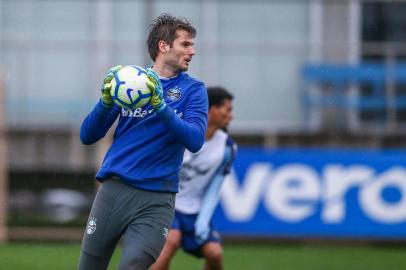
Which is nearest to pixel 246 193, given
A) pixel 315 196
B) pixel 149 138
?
pixel 315 196

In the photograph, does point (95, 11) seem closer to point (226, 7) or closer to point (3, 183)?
point (226, 7)

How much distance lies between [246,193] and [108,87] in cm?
1001

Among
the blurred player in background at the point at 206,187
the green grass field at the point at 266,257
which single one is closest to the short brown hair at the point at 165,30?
the blurred player in background at the point at 206,187

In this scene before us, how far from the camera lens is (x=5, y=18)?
68.4ft

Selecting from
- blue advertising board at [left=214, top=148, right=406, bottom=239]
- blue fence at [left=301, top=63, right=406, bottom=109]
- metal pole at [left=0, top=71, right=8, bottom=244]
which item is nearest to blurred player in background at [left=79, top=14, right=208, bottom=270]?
blue advertising board at [left=214, top=148, right=406, bottom=239]

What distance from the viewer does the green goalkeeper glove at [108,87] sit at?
700 cm

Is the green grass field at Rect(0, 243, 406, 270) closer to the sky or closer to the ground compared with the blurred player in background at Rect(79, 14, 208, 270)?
closer to the ground

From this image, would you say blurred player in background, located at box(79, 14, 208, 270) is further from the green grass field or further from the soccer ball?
the green grass field

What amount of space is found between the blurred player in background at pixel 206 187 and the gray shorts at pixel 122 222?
9.02 feet

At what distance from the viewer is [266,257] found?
15.4 m

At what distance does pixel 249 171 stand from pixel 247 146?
5.15 feet

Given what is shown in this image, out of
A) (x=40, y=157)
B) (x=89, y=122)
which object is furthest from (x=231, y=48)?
(x=89, y=122)

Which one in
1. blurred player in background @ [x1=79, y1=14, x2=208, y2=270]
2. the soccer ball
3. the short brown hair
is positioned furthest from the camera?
the short brown hair

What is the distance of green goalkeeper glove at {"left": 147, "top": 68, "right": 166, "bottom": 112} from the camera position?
693 cm
